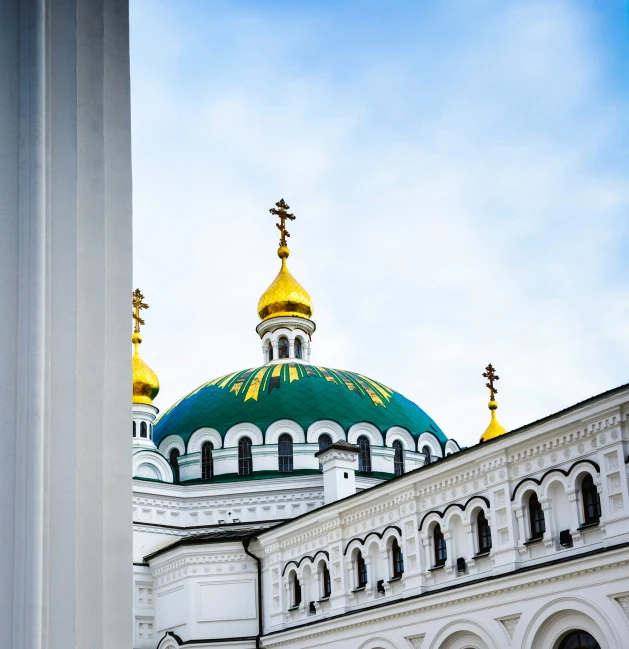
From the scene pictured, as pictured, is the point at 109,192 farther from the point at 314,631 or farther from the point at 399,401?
the point at 399,401

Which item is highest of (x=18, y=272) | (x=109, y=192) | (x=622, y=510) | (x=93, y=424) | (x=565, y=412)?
(x=565, y=412)

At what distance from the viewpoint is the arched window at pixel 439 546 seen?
20.5m

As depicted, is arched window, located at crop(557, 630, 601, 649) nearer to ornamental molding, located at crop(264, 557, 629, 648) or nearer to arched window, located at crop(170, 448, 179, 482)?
ornamental molding, located at crop(264, 557, 629, 648)

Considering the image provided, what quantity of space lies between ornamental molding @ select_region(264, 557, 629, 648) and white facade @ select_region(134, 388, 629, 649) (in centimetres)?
3

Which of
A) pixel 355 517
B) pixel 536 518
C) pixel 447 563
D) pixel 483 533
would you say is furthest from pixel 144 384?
pixel 536 518

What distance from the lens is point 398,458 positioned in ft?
114

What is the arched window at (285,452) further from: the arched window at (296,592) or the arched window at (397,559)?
the arched window at (397,559)

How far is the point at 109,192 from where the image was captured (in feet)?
7.83

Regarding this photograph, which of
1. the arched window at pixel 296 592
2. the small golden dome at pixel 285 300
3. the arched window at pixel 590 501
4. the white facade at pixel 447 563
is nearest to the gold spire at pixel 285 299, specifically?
the small golden dome at pixel 285 300

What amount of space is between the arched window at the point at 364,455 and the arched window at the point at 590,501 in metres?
16.6

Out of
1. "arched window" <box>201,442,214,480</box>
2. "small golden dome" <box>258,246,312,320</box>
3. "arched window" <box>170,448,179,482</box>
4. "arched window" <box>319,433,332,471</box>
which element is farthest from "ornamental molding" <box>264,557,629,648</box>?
"small golden dome" <box>258,246,312,320</box>

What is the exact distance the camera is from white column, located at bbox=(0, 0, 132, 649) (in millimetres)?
2035

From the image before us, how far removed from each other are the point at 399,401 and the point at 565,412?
19.7 meters

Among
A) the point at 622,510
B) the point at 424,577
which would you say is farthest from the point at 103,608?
the point at 424,577
